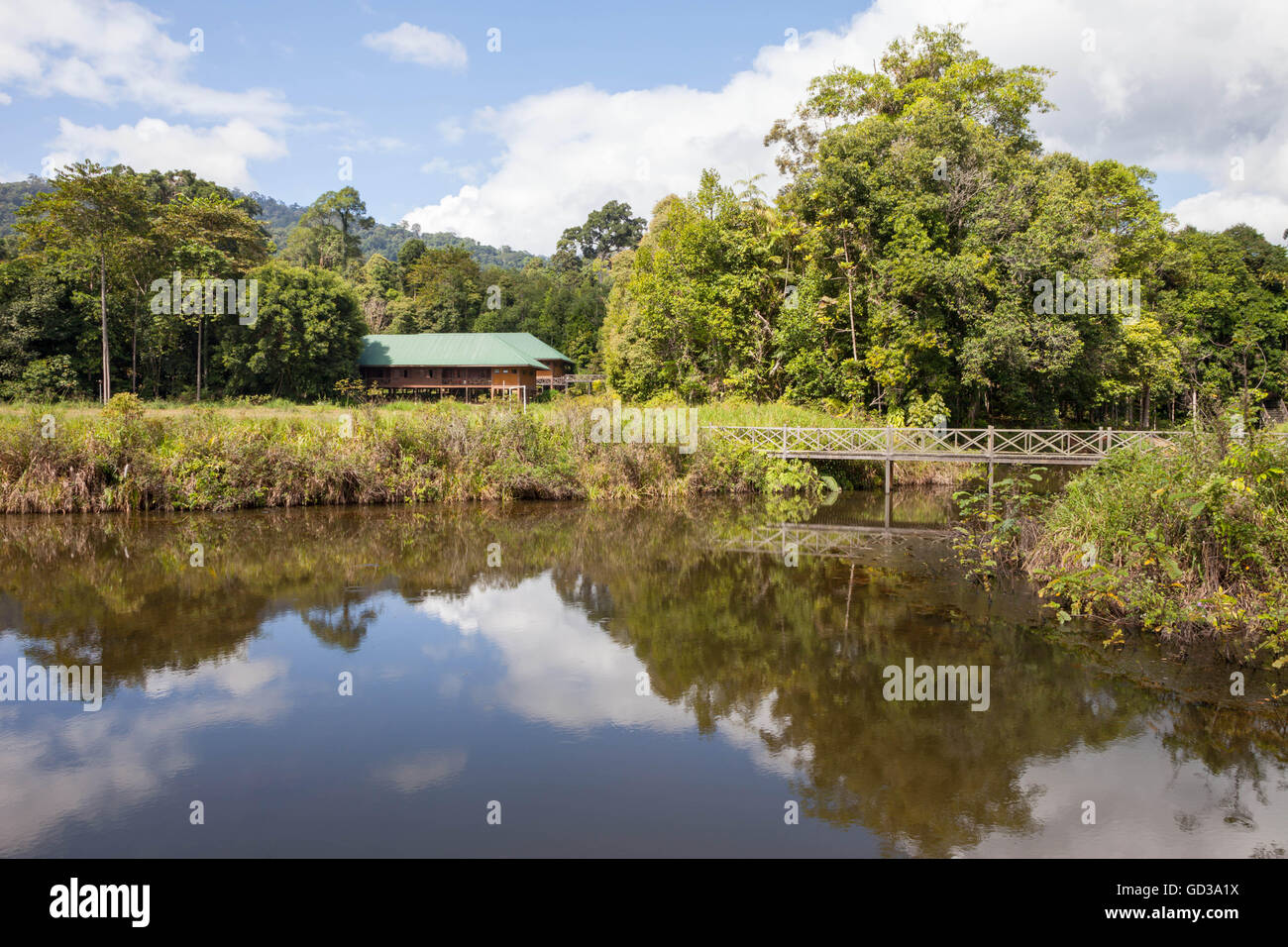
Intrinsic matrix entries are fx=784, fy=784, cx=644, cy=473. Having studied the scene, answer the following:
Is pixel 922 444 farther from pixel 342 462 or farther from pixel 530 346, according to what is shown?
pixel 530 346

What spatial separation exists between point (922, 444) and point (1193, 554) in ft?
43.3

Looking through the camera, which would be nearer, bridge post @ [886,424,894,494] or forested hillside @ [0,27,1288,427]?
bridge post @ [886,424,894,494]

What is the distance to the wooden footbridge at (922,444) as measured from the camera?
21544 millimetres

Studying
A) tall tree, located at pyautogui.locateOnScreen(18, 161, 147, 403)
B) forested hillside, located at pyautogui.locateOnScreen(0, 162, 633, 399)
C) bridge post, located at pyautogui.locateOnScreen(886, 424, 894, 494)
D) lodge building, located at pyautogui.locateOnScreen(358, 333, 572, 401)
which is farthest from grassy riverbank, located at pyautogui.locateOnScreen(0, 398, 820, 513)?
lodge building, located at pyautogui.locateOnScreen(358, 333, 572, 401)

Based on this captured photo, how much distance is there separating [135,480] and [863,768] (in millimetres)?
18399

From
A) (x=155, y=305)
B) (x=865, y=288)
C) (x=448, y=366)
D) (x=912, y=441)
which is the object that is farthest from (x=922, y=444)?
(x=155, y=305)

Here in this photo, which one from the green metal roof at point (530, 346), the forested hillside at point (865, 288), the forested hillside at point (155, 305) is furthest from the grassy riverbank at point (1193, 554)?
the green metal roof at point (530, 346)

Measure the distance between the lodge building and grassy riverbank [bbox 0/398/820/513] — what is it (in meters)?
25.3

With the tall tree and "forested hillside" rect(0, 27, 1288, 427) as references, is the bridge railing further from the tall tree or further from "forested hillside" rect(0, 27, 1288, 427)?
→ the tall tree

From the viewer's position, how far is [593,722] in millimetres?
8039

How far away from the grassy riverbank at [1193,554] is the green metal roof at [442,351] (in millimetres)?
39814

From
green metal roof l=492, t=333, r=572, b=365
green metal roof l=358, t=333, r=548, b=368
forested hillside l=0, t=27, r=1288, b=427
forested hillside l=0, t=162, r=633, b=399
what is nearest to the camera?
forested hillside l=0, t=27, r=1288, b=427

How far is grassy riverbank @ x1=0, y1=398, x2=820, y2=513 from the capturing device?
18.4 m

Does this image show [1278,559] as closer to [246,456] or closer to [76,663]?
[76,663]
